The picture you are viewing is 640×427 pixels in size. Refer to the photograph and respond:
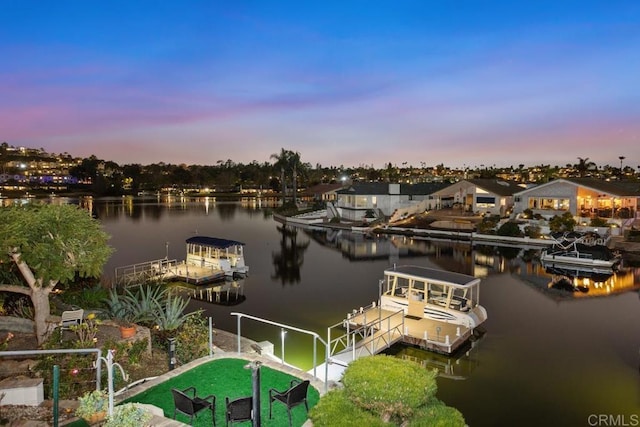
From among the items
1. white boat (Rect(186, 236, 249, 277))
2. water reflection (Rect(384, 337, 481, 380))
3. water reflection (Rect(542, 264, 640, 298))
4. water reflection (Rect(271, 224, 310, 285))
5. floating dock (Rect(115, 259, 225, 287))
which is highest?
white boat (Rect(186, 236, 249, 277))

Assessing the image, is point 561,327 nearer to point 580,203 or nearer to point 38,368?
point 38,368

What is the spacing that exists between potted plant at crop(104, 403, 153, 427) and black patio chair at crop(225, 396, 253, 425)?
1.21 m

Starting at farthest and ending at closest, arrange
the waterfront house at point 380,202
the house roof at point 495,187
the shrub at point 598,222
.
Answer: the waterfront house at point 380,202
the house roof at point 495,187
the shrub at point 598,222

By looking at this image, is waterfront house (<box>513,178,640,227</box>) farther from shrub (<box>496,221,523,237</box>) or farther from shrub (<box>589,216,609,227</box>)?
shrub (<box>496,221,523,237</box>)

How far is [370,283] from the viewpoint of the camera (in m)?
28.2

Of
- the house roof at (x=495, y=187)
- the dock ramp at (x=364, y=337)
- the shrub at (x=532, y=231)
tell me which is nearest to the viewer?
the dock ramp at (x=364, y=337)

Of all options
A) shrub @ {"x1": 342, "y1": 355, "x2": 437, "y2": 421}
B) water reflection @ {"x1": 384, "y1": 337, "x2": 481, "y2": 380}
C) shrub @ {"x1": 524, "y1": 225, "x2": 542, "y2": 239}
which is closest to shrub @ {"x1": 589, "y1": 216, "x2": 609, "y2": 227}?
shrub @ {"x1": 524, "y1": 225, "x2": 542, "y2": 239}

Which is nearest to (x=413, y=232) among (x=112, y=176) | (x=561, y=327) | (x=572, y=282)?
(x=572, y=282)

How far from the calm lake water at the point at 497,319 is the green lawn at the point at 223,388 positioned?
5.86m

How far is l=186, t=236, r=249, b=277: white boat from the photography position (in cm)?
2826

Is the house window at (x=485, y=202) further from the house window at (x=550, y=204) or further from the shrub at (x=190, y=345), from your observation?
the shrub at (x=190, y=345)

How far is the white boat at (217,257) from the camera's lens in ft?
92.7

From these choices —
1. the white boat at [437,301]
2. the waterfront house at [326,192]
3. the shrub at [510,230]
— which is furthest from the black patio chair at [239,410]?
the waterfront house at [326,192]

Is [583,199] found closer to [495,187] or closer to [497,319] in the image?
[495,187]
